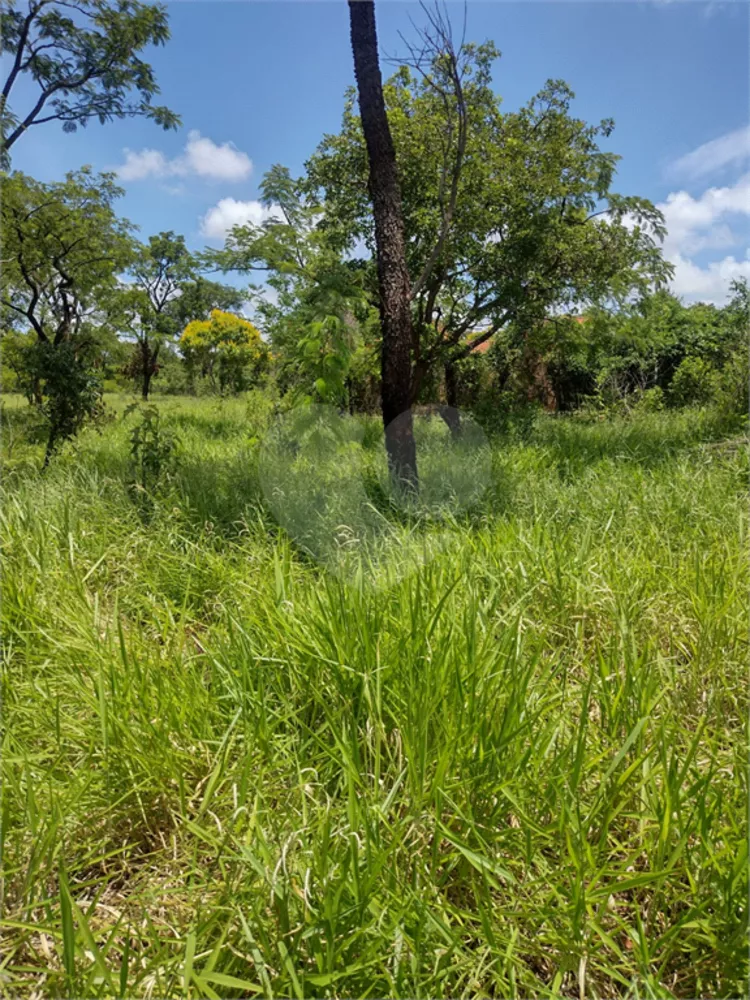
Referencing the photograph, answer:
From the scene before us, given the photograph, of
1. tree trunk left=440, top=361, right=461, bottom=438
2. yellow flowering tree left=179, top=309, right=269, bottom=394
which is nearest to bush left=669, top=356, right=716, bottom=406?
tree trunk left=440, top=361, right=461, bottom=438

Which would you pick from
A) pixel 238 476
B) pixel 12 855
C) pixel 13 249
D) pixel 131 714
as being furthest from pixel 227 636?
pixel 13 249

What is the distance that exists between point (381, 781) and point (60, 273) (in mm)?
7606

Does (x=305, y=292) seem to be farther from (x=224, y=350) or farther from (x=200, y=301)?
(x=200, y=301)

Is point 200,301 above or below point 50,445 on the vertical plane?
above

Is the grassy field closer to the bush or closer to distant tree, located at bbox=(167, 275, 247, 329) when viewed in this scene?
the bush

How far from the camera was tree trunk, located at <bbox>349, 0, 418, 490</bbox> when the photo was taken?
3.43 meters

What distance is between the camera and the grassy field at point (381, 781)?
895 millimetres

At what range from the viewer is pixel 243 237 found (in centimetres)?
542

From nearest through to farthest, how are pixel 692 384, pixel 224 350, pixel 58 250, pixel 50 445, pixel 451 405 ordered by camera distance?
1. pixel 50 445
2. pixel 58 250
3. pixel 451 405
4. pixel 692 384
5. pixel 224 350

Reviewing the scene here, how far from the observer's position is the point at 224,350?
49.7 feet

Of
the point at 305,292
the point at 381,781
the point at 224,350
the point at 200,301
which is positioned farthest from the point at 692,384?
the point at 200,301

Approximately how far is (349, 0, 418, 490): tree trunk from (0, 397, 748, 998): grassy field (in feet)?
6.05

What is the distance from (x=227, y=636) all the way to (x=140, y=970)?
94 cm

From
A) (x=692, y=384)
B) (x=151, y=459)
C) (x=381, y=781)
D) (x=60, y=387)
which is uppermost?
(x=692, y=384)
